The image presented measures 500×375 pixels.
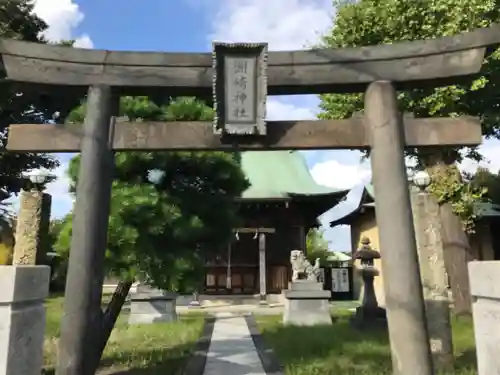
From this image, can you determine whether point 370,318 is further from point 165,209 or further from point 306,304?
point 165,209

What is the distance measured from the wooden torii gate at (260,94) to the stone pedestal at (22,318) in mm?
1239

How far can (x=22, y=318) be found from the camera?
3.48 metres

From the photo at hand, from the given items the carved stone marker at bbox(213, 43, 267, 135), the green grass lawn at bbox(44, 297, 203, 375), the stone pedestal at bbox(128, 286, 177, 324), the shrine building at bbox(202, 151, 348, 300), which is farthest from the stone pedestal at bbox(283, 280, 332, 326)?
the carved stone marker at bbox(213, 43, 267, 135)

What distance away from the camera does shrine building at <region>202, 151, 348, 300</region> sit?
19.2 m

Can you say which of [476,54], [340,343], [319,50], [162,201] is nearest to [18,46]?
[162,201]

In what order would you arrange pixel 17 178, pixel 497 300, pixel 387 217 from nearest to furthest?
pixel 497 300 < pixel 387 217 < pixel 17 178

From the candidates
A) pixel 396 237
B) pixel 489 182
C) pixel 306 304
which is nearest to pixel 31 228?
pixel 396 237

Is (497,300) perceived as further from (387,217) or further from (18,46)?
(18,46)

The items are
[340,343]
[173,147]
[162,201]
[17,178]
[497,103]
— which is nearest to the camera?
[173,147]

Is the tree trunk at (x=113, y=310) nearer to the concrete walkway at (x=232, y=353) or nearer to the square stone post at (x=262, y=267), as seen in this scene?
the concrete walkway at (x=232, y=353)

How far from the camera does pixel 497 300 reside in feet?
10.5

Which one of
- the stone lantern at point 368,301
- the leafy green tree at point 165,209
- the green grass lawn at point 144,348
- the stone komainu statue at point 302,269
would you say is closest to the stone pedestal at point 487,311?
the leafy green tree at point 165,209

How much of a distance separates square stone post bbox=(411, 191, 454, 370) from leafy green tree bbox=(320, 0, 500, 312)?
18.8 feet

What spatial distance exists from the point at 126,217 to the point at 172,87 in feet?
6.24
